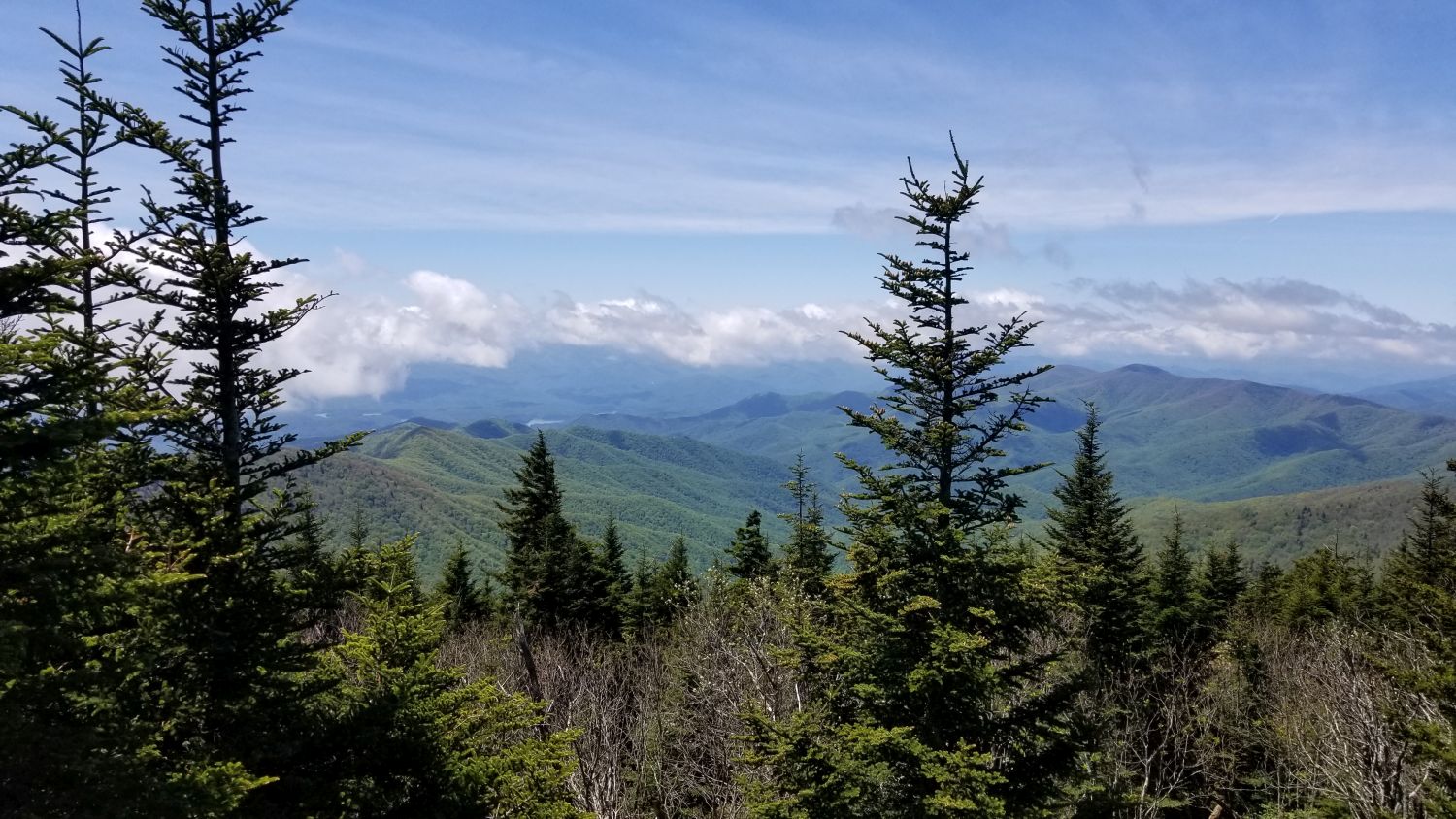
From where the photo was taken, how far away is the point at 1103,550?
3058cm

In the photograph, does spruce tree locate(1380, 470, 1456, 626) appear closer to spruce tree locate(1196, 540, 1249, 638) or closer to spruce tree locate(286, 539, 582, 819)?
spruce tree locate(1196, 540, 1249, 638)

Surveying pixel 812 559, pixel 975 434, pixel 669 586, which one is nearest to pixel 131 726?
pixel 975 434

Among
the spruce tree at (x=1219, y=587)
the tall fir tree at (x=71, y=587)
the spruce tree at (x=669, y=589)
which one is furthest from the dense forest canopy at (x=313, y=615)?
the spruce tree at (x=1219, y=587)

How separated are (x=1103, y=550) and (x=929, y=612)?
901 inches

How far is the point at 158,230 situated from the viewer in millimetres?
9656

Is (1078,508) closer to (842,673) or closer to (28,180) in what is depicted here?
(842,673)

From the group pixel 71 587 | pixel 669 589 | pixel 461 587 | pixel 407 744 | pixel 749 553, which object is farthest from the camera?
pixel 461 587

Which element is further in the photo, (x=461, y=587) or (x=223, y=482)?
(x=461, y=587)

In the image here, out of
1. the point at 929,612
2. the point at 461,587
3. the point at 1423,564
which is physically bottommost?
the point at 461,587

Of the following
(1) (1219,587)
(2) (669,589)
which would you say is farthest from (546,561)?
(1) (1219,587)

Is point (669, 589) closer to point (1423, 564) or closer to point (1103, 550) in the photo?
point (1103, 550)

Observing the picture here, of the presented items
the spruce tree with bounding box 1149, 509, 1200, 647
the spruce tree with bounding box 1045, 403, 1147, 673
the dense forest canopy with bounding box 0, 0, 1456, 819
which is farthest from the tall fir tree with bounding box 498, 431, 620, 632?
the spruce tree with bounding box 1149, 509, 1200, 647

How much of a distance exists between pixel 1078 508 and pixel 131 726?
32.7 metres

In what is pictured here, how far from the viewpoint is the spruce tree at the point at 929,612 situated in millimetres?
11492
